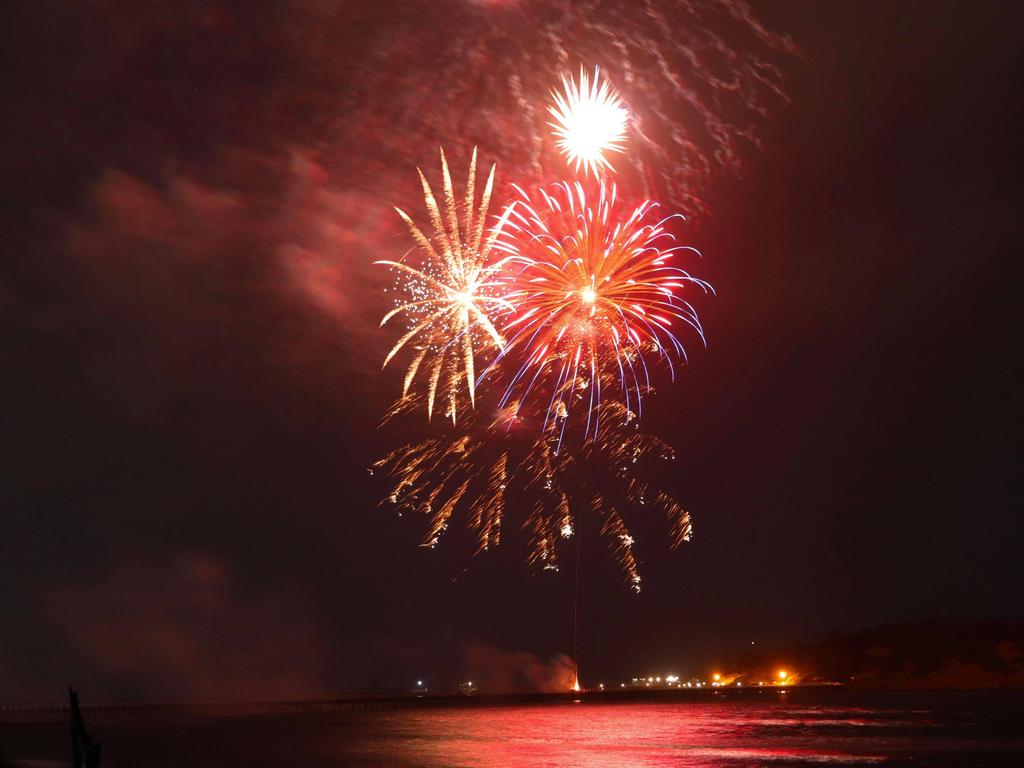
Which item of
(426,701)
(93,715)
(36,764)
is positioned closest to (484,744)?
(36,764)

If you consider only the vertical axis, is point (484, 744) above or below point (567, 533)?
below

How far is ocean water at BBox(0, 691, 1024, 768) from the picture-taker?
1366 inches

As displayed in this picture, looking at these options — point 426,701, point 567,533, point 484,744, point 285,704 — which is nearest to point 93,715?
point 285,704

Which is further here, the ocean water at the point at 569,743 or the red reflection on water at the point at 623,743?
the ocean water at the point at 569,743

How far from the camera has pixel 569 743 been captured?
138 feet

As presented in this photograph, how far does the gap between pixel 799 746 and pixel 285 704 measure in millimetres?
73707

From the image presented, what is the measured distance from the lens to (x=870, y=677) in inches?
7254

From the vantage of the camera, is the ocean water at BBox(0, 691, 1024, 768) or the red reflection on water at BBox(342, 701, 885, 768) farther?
the ocean water at BBox(0, 691, 1024, 768)

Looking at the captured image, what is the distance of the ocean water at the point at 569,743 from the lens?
34.7 meters

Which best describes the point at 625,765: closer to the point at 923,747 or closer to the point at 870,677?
the point at 923,747

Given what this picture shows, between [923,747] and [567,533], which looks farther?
[923,747]

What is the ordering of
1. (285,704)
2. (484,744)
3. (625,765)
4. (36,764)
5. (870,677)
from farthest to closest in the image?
1. (870,677)
2. (285,704)
3. (484,744)
4. (36,764)
5. (625,765)

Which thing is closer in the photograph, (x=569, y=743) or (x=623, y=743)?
(x=569, y=743)

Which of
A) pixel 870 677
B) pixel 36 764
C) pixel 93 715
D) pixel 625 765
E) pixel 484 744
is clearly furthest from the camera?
pixel 870 677
